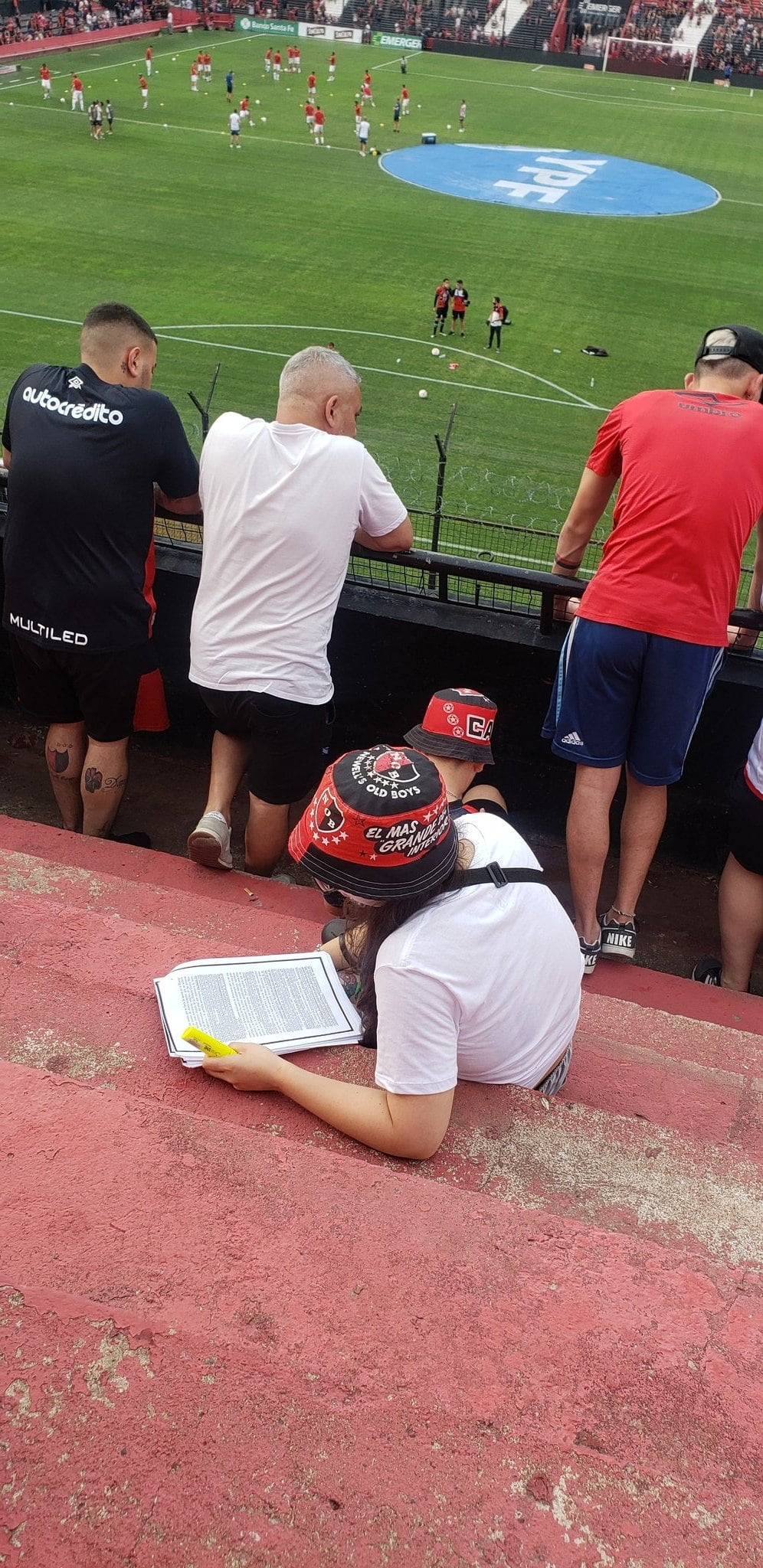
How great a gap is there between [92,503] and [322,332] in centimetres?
1614

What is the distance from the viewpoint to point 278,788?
4367 mm

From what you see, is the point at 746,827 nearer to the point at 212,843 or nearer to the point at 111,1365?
the point at 212,843

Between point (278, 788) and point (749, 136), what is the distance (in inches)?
1579

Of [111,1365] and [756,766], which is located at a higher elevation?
[111,1365]

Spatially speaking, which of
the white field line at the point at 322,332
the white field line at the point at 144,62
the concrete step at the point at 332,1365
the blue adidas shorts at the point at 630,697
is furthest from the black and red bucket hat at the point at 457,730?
the white field line at the point at 144,62

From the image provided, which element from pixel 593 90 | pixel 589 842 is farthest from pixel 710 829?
pixel 593 90

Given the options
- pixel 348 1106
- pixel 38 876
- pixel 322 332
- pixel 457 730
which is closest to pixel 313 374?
pixel 457 730

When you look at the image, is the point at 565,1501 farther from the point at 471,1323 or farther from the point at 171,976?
the point at 171,976

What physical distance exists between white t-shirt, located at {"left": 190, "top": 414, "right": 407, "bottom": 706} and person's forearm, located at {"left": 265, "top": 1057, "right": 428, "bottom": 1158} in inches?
72.5

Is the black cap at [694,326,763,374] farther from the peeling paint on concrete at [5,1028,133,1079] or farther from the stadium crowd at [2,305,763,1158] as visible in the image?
the peeling paint on concrete at [5,1028,133,1079]

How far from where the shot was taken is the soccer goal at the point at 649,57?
1857 inches

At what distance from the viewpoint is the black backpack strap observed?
2475 millimetres

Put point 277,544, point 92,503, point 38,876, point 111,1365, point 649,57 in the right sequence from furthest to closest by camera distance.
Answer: point 649,57, point 92,503, point 277,544, point 38,876, point 111,1365

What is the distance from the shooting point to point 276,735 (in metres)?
4.20
